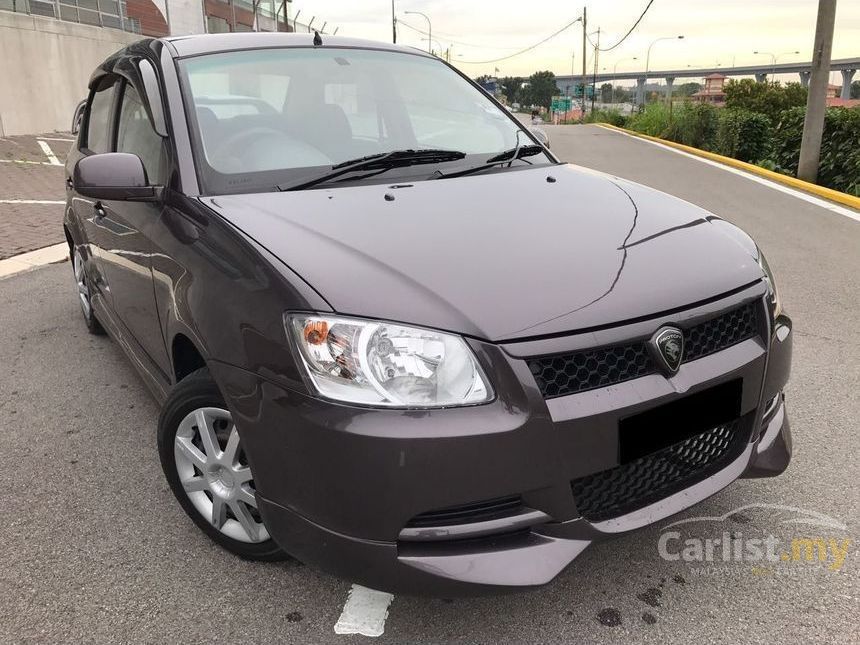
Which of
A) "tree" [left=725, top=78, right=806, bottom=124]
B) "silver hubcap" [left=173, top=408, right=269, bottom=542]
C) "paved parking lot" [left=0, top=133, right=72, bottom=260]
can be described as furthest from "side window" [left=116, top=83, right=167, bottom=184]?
"tree" [left=725, top=78, right=806, bottom=124]

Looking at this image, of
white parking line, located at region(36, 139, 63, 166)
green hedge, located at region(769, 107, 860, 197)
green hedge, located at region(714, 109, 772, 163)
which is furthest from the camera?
green hedge, located at region(714, 109, 772, 163)

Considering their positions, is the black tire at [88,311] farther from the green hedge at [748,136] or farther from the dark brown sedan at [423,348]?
the green hedge at [748,136]

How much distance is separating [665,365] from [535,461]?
1.38 ft

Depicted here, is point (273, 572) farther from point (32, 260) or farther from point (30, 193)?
point (30, 193)

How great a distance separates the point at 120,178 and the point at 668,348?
1896 mm

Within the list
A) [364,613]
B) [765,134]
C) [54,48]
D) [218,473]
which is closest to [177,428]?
[218,473]

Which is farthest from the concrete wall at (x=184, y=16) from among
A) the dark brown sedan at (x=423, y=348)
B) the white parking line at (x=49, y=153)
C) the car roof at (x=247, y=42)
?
the dark brown sedan at (x=423, y=348)

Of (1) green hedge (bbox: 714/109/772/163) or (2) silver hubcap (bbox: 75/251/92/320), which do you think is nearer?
(2) silver hubcap (bbox: 75/251/92/320)

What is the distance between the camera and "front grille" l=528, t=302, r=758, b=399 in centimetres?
167

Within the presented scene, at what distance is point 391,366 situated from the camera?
1.66 meters

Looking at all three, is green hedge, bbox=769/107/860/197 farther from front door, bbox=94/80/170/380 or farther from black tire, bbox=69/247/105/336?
front door, bbox=94/80/170/380

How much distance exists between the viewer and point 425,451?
1594mm

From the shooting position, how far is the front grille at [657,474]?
1.79 meters

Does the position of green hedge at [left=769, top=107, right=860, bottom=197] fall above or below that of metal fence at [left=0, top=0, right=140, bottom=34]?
below
